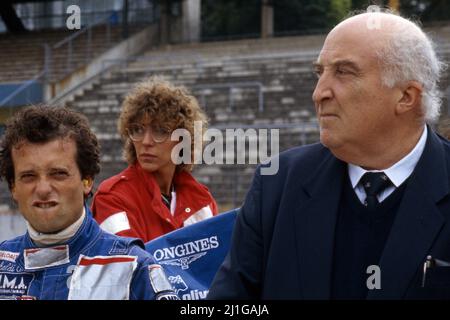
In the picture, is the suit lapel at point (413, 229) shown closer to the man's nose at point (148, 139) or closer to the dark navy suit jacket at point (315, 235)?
the dark navy suit jacket at point (315, 235)

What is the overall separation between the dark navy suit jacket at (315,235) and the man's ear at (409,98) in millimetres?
118

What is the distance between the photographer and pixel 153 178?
4.59 m

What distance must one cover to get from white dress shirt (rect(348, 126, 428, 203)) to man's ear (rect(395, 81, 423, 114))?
0.36 ft

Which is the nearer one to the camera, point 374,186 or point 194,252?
point 374,186

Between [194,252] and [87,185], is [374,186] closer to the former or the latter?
[87,185]

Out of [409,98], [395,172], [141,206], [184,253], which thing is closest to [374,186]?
[395,172]

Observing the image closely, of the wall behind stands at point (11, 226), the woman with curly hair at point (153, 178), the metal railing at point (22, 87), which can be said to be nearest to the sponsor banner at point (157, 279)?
the woman with curly hair at point (153, 178)

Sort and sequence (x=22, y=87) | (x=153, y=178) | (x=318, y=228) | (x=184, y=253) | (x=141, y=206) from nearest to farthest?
(x=318, y=228)
(x=184, y=253)
(x=141, y=206)
(x=153, y=178)
(x=22, y=87)

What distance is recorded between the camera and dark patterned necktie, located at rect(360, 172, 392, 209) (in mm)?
2760

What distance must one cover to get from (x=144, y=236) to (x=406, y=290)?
6.50ft

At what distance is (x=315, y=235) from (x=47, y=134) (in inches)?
43.4

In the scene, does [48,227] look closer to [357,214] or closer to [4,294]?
[4,294]

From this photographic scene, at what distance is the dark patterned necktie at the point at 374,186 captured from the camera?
9.05ft
